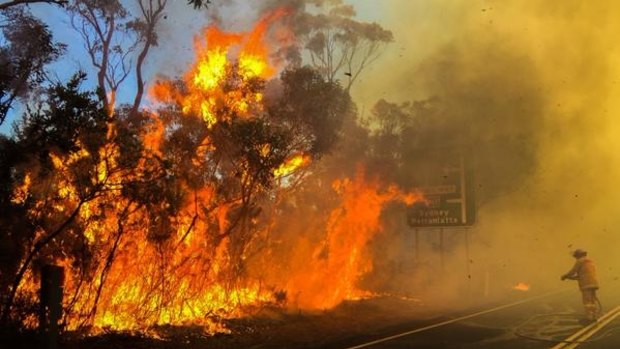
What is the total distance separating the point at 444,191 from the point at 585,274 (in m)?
9.70

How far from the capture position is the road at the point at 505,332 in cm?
1050

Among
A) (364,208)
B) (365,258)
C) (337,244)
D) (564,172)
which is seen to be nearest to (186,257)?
(337,244)

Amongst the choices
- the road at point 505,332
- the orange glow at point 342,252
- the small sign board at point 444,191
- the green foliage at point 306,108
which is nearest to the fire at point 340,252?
the orange glow at point 342,252

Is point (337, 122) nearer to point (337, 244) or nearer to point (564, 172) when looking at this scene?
point (337, 244)

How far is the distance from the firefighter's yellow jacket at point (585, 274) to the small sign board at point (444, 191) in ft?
27.8

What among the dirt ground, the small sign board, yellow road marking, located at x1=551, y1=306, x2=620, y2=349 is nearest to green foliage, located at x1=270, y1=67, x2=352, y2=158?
the dirt ground

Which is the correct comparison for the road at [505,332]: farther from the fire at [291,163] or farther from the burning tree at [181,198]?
the fire at [291,163]

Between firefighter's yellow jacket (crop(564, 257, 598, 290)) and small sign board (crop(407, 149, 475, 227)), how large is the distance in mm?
8475

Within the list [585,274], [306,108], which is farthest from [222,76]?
[585,274]

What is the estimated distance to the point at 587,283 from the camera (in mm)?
13195

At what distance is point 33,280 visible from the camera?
10.3 meters

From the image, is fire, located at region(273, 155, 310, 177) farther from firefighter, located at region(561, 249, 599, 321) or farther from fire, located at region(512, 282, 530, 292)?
fire, located at region(512, 282, 530, 292)

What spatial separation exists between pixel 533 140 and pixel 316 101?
1321cm

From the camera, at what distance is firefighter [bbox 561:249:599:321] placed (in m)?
12.9
